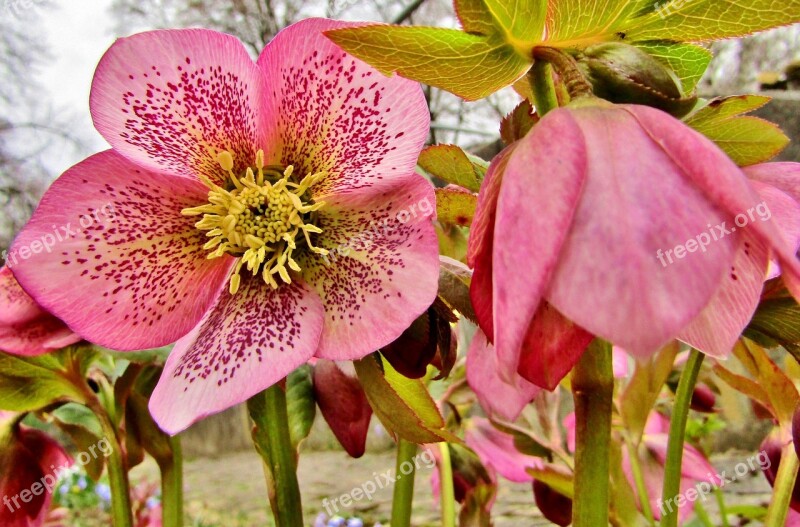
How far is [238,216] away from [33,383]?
0.24 meters

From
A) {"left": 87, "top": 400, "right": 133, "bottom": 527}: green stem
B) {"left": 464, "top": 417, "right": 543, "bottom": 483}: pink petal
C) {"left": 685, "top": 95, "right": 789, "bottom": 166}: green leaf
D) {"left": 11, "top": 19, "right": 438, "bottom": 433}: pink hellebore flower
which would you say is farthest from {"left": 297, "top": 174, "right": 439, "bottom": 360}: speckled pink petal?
{"left": 464, "top": 417, "right": 543, "bottom": 483}: pink petal

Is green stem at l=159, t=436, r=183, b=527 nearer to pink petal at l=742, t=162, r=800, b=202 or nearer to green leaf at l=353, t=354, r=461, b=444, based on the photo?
green leaf at l=353, t=354, r=461, b=444

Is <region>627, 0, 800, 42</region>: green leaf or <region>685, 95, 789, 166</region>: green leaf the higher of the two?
<region>627, 0, 800, 42</region>: green leaf

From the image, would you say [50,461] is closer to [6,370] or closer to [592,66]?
[6,370]

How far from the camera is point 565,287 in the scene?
163mm

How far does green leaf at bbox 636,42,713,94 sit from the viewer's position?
25 cm

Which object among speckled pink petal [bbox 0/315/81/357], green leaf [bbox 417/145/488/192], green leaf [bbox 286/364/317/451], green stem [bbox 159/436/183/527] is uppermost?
green leaf [bbox 417/145/488/192]

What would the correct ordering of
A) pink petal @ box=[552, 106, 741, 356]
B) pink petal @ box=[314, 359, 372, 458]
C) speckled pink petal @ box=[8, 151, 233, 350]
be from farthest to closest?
1. pink petal @ box=[314, 359, 372, 458]
2. speckled pink petal @ box=[8, 151, 233, 350]
3. pink petal @ box=[552, 106, 741, 356]

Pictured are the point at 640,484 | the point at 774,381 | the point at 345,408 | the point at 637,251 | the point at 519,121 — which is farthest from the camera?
the point at 640,484

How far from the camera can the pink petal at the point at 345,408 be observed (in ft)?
1.17

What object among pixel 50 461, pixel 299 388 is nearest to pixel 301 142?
pixel 299 388

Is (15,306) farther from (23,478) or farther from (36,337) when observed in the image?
(23,478)

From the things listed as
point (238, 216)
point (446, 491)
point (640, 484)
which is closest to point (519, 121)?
point (238, 216)

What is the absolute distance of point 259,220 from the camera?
0.30 m
